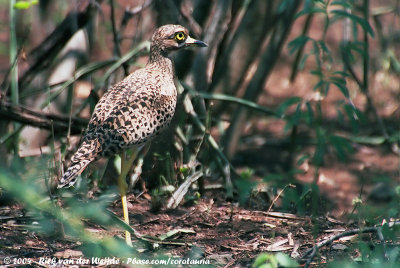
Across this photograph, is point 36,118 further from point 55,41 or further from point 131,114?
point 131,114

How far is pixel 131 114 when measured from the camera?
388 centimetres

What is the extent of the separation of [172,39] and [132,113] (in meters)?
1.01

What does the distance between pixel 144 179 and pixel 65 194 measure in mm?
826

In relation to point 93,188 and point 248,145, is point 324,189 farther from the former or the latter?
point 93,188

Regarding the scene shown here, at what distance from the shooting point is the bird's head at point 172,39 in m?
4.58

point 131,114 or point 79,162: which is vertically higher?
point 131,114

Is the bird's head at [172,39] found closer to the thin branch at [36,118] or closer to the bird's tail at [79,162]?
the thin branch at [36,118]

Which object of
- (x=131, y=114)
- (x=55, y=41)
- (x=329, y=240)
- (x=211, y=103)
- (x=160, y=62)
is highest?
(x=55, y=41)

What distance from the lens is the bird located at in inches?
143

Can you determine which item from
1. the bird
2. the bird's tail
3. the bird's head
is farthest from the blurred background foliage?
the bird's head

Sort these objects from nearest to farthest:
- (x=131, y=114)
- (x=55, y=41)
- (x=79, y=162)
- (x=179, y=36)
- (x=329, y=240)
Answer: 1. (x=329, y=240)
2. (x=79, y=162)
3. (x=131, y=114)
4. (x=179, y=36)
5. (x=55, y=41)

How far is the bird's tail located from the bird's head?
1.34m

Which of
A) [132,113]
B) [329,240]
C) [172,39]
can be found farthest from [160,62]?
[329,240]

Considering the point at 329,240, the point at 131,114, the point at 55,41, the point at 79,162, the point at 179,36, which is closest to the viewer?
the point at 329,240
